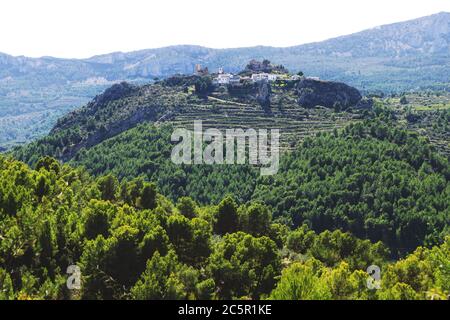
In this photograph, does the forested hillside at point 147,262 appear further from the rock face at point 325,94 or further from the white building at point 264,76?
the white building at point 264,76

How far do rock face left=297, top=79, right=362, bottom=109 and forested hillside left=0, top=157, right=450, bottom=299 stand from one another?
321 ft

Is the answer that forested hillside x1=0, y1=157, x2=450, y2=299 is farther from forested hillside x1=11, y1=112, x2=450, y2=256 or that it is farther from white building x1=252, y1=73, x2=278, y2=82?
white building x1=252, y1=73, x2=278, y2=82

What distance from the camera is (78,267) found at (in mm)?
36875

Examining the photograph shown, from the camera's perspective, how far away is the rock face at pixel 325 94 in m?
146

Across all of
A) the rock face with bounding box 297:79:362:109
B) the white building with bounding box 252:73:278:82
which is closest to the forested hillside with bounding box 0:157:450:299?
the rock face with bounding box 297:79:362:109

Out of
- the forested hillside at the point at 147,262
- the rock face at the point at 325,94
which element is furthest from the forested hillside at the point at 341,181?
the forested hillside at the point at 147,262

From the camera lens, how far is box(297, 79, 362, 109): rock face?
14612cm

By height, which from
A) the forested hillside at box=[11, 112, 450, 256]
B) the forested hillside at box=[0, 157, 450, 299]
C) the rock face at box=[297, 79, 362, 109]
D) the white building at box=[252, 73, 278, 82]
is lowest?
the forested hillside at box=[11, 112, 450, 256]

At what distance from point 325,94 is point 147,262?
402 ft

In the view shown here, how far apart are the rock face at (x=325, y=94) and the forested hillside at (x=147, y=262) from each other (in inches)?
3848

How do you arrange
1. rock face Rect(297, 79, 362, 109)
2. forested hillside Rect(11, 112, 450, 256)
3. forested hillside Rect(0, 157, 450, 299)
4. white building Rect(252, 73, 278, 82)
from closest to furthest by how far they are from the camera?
forested hillside Rect(0, 157, 450, 299) < forested hillside Rect(11, 112, 450, 256) < rock face Rect(297, 79, 362, 109) < white building Rect(252, 73, 278, 82)
